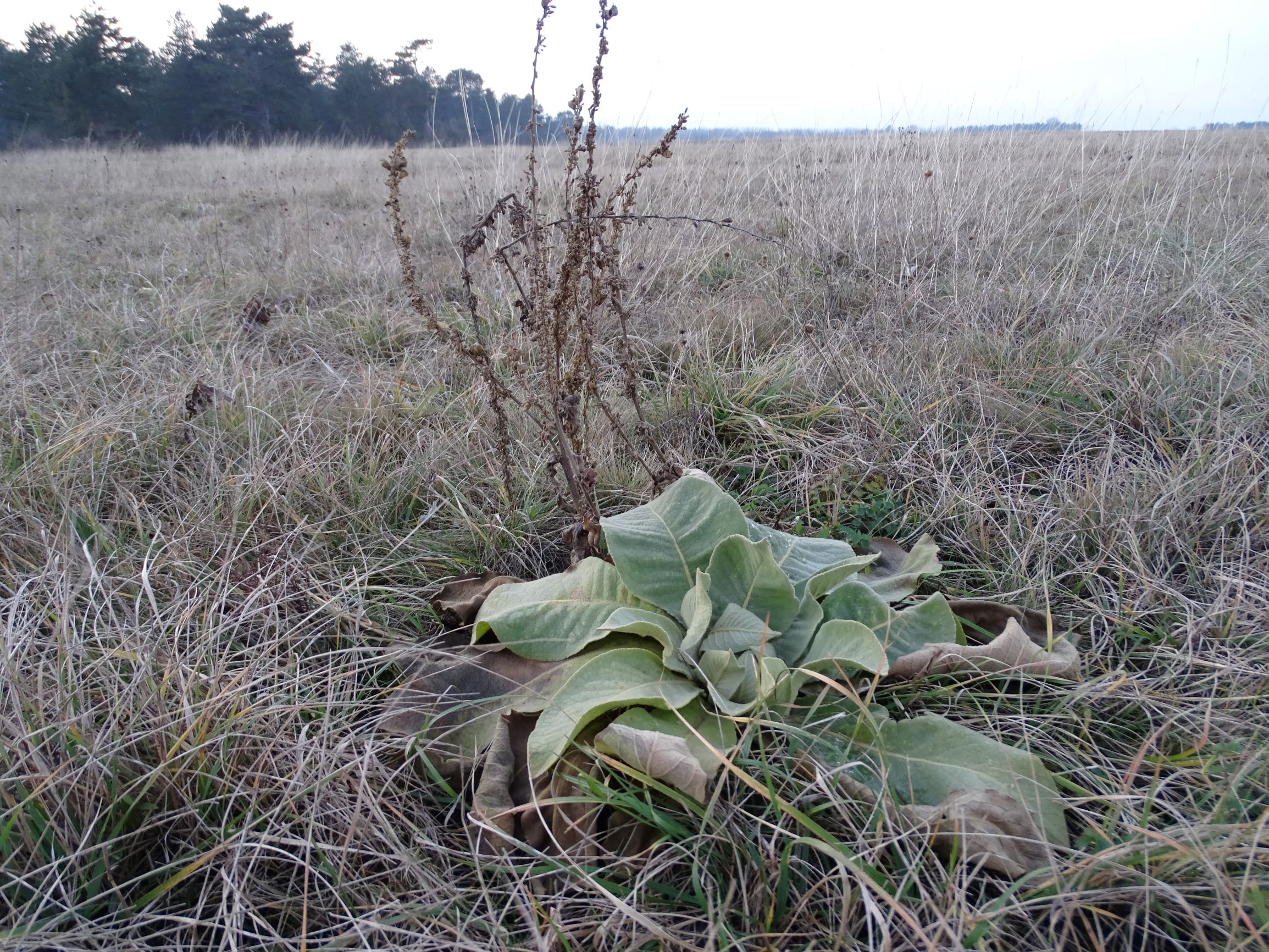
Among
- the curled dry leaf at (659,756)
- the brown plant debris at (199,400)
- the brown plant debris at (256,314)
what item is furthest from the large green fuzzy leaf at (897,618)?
the brown plant debris at (256,314)

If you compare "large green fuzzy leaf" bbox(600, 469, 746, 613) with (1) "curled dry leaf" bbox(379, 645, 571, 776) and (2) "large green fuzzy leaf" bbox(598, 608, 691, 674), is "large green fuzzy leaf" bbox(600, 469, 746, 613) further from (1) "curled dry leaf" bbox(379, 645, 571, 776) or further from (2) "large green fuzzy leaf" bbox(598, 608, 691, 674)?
(1) "curled dry leaf" bbox(379, 645, 571, 776)

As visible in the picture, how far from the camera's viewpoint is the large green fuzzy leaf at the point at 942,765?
42.7 inches

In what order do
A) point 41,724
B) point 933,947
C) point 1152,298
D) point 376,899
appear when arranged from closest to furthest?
point 933,947
point 376,899
point 41,724
point 1152,298

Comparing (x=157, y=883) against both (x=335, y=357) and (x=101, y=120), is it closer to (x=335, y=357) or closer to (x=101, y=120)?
(x=335, y=357)

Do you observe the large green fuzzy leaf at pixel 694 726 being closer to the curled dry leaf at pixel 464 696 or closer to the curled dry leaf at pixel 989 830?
the curled dry leaf at pixel 464 696

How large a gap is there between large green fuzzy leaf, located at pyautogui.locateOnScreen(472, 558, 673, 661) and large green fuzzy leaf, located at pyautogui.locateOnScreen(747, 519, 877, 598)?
1.05 feet

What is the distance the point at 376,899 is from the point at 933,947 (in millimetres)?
763

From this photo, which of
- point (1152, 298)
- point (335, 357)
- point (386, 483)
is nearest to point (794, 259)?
point (1152, 298)

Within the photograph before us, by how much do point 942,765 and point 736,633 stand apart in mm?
413

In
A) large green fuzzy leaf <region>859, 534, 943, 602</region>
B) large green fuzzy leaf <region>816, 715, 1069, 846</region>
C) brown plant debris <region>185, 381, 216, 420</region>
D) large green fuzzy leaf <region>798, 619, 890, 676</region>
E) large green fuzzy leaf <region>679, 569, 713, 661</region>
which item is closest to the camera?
large green fuzzy leaf <region>816, 715, 1069, 846</region>

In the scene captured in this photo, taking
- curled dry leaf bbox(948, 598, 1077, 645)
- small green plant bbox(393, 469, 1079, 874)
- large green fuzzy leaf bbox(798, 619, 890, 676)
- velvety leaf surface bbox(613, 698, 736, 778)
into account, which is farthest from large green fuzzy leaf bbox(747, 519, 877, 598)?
velvety leaf surface bbox(613, 698, 736, 778)

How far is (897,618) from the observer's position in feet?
4.62

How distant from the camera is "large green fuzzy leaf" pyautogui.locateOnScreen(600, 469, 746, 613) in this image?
1.47m

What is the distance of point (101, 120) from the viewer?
21.4 meters
